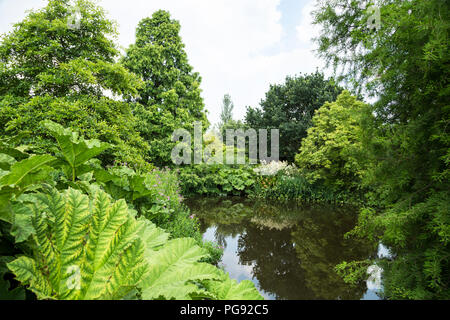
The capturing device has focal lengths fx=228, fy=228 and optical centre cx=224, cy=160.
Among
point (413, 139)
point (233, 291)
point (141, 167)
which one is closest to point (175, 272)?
point (233, 291)

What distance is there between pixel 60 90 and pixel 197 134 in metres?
6.04

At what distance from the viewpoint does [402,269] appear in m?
2.10

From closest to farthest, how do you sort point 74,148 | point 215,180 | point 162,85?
point 74,148
point 162,85
point 215,180

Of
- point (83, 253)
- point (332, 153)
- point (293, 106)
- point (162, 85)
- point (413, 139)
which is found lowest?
point (83, 253)

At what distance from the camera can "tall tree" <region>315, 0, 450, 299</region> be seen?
1.75 metres

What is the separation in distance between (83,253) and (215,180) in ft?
34.3

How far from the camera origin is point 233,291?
0.56m

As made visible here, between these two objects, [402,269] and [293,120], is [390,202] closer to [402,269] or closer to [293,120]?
[402,269]

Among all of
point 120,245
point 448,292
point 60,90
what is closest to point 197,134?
point 60,90

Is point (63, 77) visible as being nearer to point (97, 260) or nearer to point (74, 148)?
point (74, 148)

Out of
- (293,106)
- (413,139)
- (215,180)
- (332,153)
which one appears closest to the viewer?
(413,139)

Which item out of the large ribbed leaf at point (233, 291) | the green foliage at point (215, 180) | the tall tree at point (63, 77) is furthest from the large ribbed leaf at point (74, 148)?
the green foliage at point (215, 180)

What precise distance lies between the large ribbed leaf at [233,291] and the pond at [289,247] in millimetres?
2899
